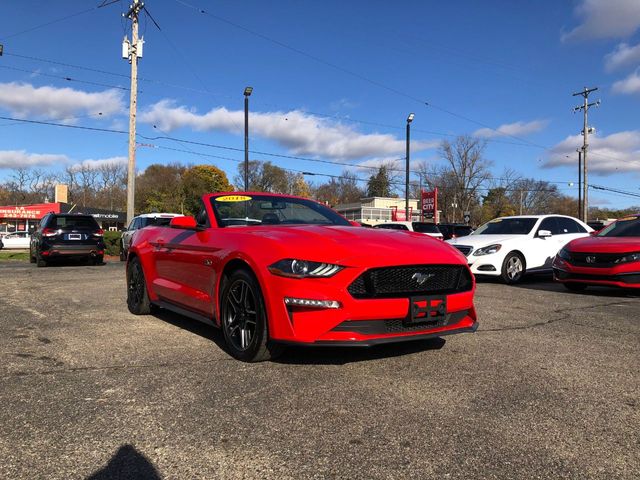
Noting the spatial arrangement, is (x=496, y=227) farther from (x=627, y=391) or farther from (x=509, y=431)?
(x=509, y=431)

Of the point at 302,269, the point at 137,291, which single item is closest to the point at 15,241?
the point at 137,291

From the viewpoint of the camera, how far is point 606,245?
8.46 metres

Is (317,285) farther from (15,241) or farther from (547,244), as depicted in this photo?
(15,241)

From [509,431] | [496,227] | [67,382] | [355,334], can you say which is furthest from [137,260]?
[496,227]

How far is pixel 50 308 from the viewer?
672 cm

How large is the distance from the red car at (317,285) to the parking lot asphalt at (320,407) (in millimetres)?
317

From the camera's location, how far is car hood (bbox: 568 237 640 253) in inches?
326

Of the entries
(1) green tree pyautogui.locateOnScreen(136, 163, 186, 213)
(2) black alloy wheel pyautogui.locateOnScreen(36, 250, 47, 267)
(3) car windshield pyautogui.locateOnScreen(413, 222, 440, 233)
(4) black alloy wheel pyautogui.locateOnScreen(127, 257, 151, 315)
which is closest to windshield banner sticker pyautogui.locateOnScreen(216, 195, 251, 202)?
(4) black alloy wheel pyautogui.locateOnScreen(127, 257, 151, 315)

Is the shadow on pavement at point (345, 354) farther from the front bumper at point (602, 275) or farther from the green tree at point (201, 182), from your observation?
the green tree at point (201, 182)

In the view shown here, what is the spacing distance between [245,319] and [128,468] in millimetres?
1812

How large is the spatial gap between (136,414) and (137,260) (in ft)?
12.2

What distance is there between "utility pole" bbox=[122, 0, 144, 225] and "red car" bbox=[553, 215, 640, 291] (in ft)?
61.3

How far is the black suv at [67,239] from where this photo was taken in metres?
14.1

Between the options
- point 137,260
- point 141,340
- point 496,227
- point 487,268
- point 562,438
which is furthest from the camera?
point 496,227
